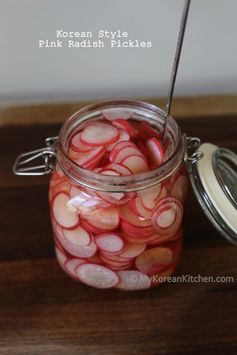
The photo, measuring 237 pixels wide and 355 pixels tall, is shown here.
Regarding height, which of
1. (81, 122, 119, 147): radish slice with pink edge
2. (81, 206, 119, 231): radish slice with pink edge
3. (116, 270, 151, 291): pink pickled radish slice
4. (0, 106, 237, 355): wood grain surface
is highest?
(81, 122, 119, 147): radish slice with pink edge

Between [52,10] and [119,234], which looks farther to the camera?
[52,10]

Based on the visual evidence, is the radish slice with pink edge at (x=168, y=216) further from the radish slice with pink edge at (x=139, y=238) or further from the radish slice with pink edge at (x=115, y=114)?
the radish slice with pink edge at (x=115, y=114)

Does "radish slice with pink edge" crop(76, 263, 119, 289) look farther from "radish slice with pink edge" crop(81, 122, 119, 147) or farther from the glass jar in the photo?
"radish slice with pink edge" crop(81, 122, 119, 147)

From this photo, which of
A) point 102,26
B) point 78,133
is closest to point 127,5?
point 102,26

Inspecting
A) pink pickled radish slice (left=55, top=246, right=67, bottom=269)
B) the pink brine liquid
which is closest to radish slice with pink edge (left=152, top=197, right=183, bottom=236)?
the pink brine liquid

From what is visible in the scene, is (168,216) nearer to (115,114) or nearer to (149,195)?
(149,195)

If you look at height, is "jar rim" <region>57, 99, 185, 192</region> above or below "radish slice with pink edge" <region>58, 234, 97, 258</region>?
above

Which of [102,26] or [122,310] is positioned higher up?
[102,26]

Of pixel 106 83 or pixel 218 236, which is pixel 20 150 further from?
pixel 218 236
